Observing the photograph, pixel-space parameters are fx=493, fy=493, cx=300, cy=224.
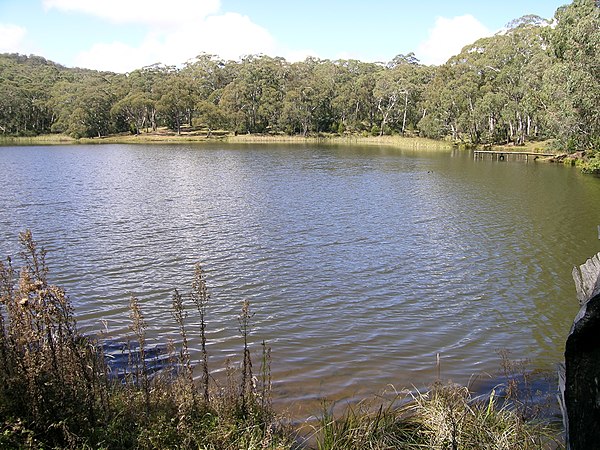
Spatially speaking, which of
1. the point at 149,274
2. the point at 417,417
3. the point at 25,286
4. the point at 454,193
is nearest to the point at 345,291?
the point at 149,274

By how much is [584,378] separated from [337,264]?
38.7ft

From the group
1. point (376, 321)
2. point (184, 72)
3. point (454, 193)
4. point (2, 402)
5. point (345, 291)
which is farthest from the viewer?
point (184, 72)

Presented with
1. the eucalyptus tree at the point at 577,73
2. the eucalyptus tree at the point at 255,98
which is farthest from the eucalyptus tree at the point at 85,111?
the eucalyptus tree at the point at 577,73

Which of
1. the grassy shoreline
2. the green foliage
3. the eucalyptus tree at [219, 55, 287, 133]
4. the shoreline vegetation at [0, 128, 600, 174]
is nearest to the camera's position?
the green foliage

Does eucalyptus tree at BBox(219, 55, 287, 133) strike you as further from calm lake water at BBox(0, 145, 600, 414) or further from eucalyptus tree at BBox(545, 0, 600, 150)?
calm lake water at BBox(0, 145, 600, 414)

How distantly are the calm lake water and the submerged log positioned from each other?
4652 millimetres

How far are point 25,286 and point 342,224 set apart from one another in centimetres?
1605

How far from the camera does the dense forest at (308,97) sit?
65875 mm

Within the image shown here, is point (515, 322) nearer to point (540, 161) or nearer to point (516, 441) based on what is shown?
point (516, 441)

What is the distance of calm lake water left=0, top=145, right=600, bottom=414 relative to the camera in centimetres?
873

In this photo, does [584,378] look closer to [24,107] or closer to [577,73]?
[577,73]

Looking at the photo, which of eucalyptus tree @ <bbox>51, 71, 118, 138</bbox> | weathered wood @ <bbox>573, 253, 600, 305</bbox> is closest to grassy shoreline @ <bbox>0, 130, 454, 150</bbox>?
eucalyptus tree @ <bbox>51, 71, 118, 138</bbox>

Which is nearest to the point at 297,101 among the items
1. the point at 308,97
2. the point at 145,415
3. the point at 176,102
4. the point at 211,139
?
the point at 308,97

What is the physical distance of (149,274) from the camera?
12.9m
